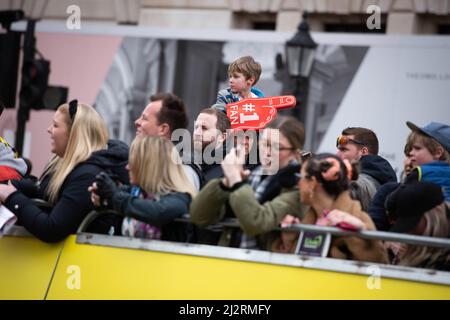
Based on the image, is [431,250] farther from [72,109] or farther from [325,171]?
[72,109]

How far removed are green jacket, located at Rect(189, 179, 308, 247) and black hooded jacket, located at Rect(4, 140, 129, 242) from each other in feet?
2.49

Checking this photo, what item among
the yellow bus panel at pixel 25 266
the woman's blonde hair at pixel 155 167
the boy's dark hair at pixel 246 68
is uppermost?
the boy's dark hair at pixel 246 68

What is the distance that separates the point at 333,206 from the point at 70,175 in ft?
4.91

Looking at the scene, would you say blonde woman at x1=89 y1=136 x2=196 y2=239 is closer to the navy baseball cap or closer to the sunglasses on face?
the sunglasses on face

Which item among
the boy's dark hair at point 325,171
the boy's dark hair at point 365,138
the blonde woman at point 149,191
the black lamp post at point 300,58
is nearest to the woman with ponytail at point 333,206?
the boy's dark hair at point 325,171

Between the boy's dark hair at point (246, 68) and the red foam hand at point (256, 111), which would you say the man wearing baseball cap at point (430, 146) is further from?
the boy's dark hair at point (246, 68)

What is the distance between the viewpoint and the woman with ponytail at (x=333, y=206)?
507 cm

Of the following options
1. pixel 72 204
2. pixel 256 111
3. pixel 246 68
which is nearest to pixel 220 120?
pixel 256 111

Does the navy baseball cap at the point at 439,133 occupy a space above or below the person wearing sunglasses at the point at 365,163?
above

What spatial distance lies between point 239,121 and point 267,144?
3.43 ft

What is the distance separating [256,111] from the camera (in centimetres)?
639

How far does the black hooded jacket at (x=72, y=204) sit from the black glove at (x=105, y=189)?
262 millimetres

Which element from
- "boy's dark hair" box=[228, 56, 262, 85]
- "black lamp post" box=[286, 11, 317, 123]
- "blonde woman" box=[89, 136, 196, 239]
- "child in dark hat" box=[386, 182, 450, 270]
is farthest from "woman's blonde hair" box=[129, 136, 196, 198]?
"black lamp post" box=[286, 11, 317, 123]
